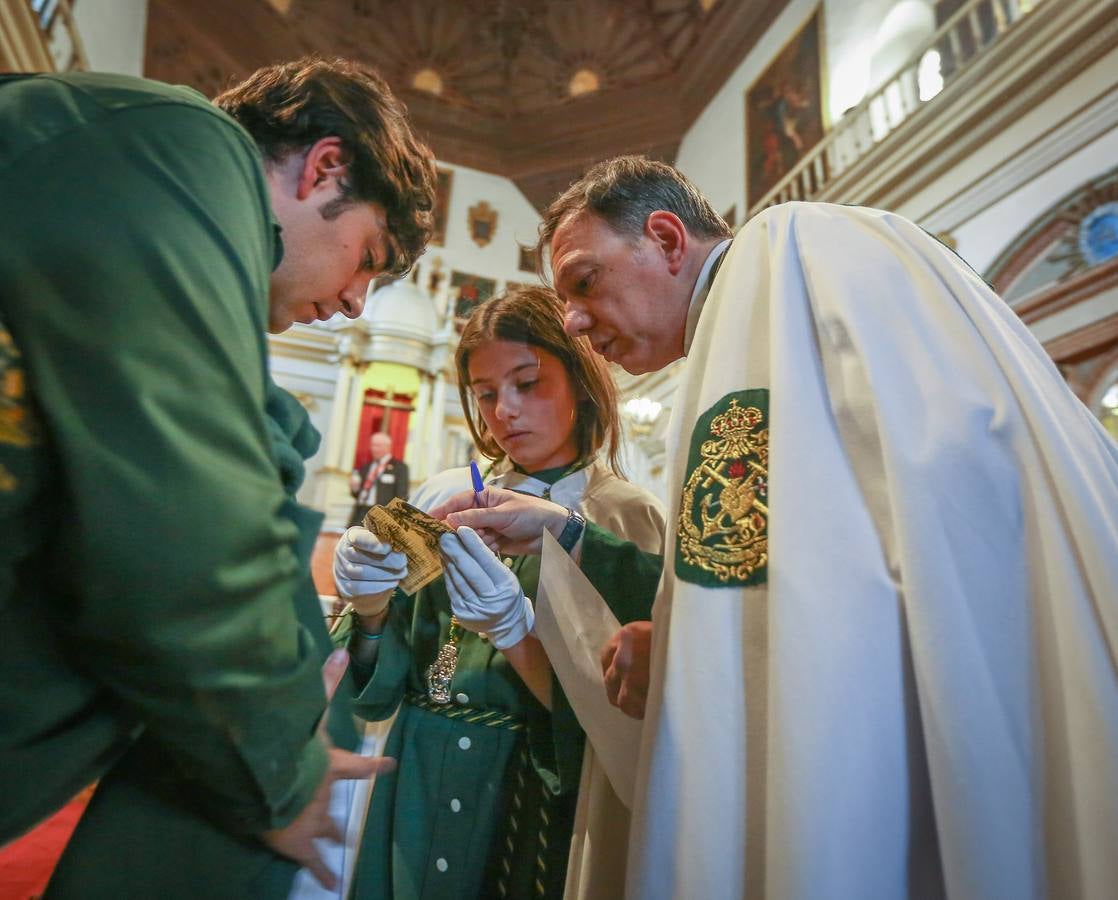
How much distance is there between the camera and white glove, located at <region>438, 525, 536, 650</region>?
4.65 ft

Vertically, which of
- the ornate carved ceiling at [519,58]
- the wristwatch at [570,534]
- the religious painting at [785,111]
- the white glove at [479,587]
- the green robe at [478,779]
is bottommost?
the green robe at [478,779]

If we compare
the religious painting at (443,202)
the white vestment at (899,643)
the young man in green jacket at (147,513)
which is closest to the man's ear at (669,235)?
the white vestment at (899,643)

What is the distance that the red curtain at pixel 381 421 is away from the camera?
11367 millimetres

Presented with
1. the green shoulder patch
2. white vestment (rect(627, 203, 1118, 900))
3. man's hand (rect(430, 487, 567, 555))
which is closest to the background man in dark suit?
man's hand (rect(430, 487, 567, 555))

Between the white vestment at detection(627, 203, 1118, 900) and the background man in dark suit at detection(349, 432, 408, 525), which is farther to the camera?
the background man in dark suit at detection(349, 432, 408, 525)

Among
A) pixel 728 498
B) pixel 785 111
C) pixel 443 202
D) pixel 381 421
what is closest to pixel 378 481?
pixel 381 421

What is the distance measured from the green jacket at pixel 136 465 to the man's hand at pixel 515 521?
79cm

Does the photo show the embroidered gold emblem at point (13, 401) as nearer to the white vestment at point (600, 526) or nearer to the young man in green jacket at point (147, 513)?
the young man in green jacket at point (147, 513)

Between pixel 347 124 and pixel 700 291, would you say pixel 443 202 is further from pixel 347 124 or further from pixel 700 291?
pixel 347 124

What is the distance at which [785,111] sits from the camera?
10.1 metres

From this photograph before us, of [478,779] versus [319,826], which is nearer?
[319,826]

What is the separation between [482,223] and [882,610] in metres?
14.7

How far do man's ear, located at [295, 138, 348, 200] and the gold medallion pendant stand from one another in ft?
3.14

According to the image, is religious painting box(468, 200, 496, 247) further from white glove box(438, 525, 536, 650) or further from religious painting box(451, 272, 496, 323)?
white glove box(438, 525, 536, 650)
